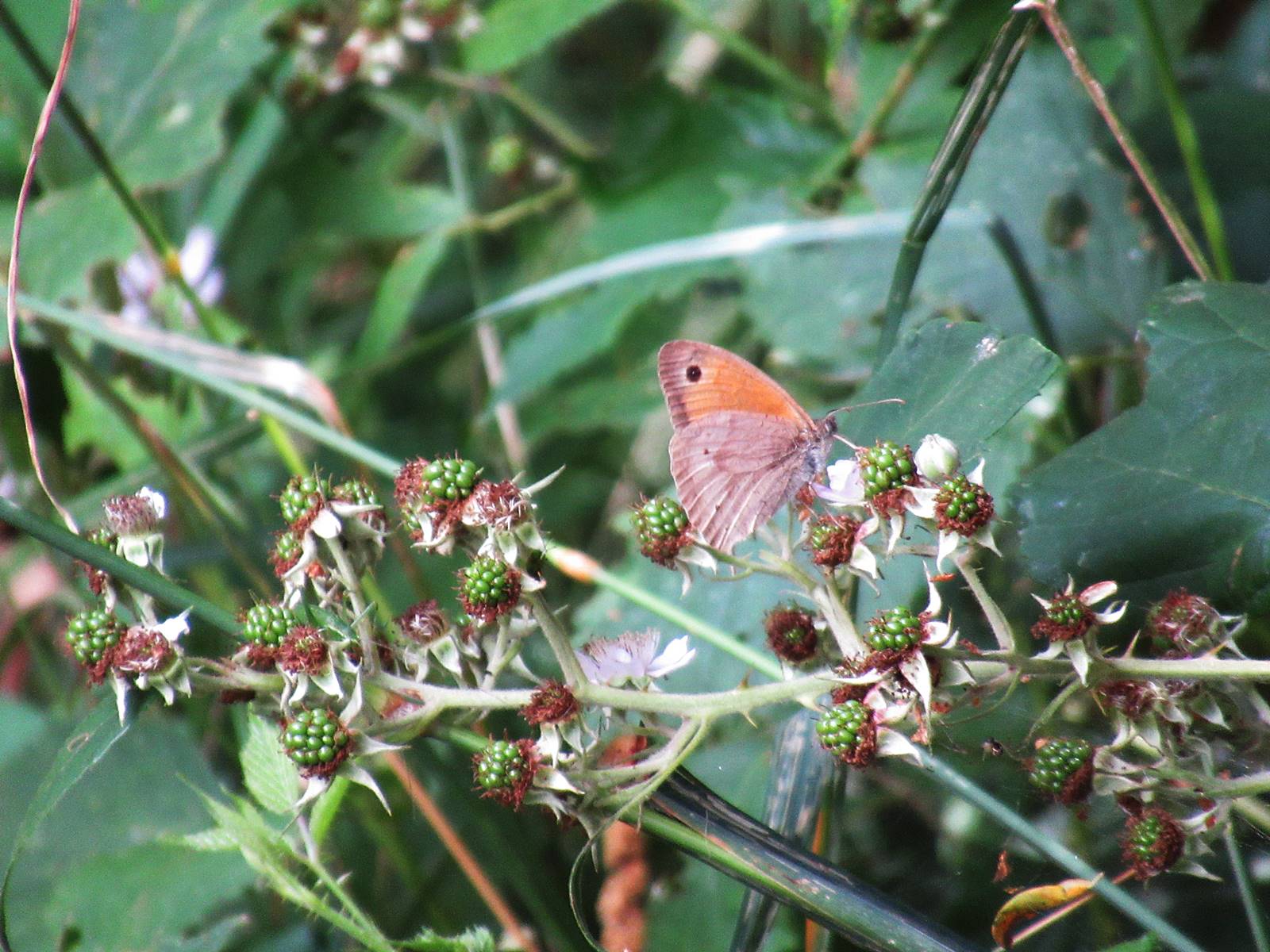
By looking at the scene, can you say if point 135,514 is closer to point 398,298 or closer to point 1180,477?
point 1180,477

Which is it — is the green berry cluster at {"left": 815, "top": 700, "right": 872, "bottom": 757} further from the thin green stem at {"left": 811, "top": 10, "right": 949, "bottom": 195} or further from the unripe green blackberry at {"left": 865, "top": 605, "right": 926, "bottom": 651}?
the thin green stem at {"left": 811, "top": 10, "right": 949, "bottom": 195}

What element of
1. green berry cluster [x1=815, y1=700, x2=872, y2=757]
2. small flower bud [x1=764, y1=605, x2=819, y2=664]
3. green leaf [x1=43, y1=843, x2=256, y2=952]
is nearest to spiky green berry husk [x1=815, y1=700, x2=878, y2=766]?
green berry cluster [x1=815, y1=700, x2=872, y2=757]

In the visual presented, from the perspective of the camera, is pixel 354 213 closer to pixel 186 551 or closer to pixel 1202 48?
pixel 186 551

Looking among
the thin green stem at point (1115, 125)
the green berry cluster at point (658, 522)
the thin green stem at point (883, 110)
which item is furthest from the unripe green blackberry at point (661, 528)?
the thin green stem at point (883, 110)

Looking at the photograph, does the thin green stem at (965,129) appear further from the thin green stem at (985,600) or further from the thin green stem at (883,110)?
the thin green stem at (883,110)

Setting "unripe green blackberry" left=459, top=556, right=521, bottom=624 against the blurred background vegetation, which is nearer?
"unripe green blackberry" left=459, top=556, right=521, bottom=624

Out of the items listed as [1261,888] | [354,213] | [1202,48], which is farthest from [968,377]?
[1202,48]
